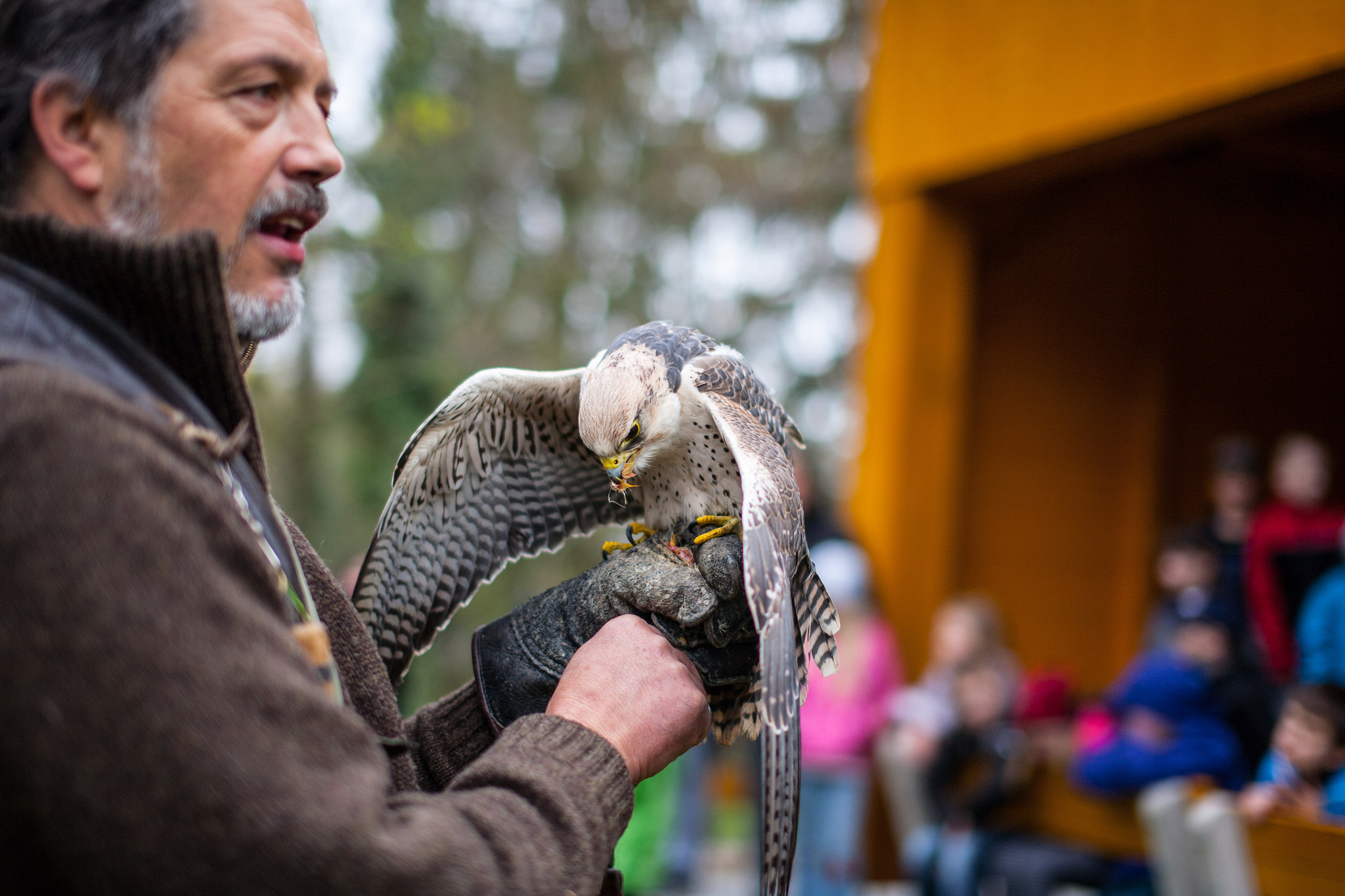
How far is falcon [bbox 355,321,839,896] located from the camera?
1.97m

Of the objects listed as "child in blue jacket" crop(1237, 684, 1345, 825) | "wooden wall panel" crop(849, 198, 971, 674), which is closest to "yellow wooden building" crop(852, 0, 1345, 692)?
"wooden wall panel" crop(849, 198, 971, 674)

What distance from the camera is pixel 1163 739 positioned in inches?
179

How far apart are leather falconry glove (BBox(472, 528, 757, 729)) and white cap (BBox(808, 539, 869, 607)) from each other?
3538 millimetres

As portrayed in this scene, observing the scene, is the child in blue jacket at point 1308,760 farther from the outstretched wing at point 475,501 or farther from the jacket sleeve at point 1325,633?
the outstretched wing at point 475,501

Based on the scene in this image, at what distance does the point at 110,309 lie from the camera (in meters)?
1.09

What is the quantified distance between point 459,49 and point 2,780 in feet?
40.4

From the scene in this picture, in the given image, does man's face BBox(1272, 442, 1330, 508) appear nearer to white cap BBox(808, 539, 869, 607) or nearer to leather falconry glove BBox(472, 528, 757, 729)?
white cap BBox(808, 539, 869, 607)

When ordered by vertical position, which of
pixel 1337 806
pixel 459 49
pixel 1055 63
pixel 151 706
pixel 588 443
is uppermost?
pixel 459 49

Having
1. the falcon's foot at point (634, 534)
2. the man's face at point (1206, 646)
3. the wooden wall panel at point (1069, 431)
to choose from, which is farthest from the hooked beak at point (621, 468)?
the wooden wall panel at point (1069, 431)

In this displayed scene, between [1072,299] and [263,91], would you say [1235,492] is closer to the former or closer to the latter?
[1072,299]

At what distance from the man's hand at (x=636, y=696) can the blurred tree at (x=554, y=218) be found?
7204 mm

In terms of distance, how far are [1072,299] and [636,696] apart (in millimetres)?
7097

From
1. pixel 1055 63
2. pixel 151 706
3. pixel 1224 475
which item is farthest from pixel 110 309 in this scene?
pixel 1224 475

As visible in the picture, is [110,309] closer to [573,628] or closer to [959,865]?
[573,628]
